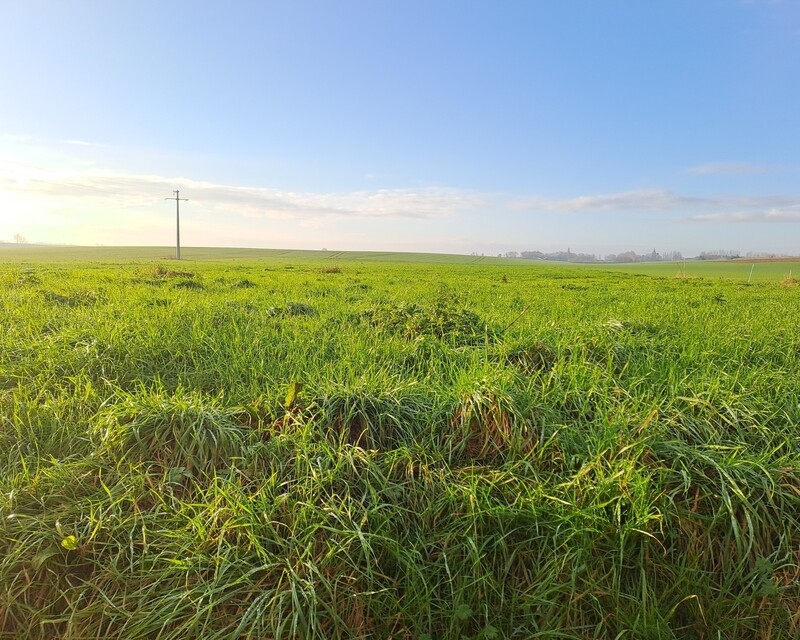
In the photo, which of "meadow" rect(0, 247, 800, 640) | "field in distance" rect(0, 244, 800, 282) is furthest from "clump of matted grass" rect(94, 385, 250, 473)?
"field in distance" rect(0, 244, 800, 282)

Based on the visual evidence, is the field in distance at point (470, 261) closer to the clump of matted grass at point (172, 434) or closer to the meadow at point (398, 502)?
the meadow at point (398, 502)

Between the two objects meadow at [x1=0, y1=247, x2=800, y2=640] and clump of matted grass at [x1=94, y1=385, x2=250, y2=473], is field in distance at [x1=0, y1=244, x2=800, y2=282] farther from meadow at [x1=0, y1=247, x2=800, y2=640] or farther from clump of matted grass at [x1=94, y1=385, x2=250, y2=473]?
clump of matted grass at [x1=94, y1=385, x2=250, y2=473]

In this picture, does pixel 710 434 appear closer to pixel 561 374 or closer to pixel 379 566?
pixel 561 374

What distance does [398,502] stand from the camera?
8.68 ft

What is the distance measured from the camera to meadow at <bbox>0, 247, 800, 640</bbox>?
2156mm

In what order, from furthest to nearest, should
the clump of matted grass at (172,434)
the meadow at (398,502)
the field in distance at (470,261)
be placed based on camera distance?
the field in distance at (470,261) → the clump of matted grass at (172,434) → the meadow at (398,502)

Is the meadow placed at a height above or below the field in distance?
below

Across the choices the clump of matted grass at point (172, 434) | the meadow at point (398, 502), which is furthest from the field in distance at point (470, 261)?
the clump of matted grass at point (172, 434)

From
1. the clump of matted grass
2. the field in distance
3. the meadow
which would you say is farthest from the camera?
the field in distance

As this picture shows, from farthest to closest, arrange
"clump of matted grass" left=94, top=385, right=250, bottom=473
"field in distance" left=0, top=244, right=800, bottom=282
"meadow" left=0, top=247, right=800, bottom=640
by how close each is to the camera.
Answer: "field in distance" left=0, top=244, right=800, bottom=282
"clump of matted grass" left=94, top=385, right=250, bottom=473
"meadow" left=0, top=247, right=800, bottom=640

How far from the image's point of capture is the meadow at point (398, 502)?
7.07ft

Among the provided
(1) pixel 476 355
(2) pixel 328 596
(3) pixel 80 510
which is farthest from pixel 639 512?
(3) pixel 80 510

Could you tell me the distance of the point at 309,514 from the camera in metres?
2.46

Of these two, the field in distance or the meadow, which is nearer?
the meadow
